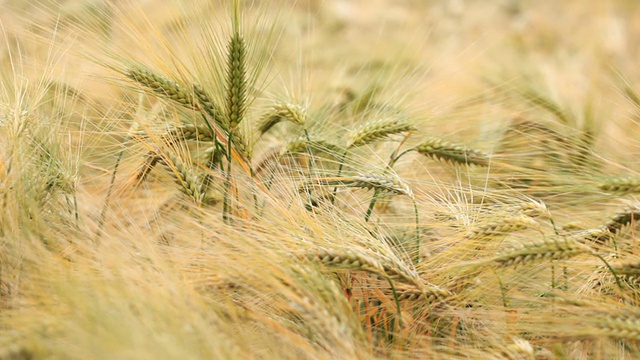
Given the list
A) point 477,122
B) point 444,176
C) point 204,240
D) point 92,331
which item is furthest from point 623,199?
point 92,331

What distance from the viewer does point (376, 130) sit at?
42.7 inches

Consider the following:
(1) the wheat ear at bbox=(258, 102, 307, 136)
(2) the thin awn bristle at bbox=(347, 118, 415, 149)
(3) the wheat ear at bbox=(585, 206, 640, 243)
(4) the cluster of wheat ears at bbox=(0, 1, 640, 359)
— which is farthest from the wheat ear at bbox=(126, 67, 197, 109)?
(3) the wheat ear at bbox=(585, 206, 640, 243)

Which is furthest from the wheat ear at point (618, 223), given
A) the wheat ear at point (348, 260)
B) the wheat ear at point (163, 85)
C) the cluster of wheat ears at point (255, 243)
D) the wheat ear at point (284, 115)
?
the wheat ear at point (163, 85)

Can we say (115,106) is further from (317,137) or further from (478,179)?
(478,179)

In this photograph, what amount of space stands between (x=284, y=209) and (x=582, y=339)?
444mm

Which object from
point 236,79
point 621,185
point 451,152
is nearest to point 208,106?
point 236,79

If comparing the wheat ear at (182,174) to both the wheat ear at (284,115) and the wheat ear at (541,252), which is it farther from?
the wheat ear at (541,252)

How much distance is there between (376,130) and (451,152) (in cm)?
15

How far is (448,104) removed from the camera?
131cm

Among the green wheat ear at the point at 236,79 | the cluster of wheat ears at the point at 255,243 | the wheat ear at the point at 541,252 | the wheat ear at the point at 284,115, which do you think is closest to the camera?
the cluster of wheat ears at the point at 255,243

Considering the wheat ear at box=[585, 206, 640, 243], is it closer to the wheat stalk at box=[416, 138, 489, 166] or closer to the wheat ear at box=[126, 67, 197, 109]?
the wheat stalk at box=[416, 138, 489, 166]

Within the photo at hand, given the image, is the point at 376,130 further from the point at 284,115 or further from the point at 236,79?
the point at 236,79

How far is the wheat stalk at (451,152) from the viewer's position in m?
1.09

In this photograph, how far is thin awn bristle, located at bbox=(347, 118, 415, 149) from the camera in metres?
1.08
